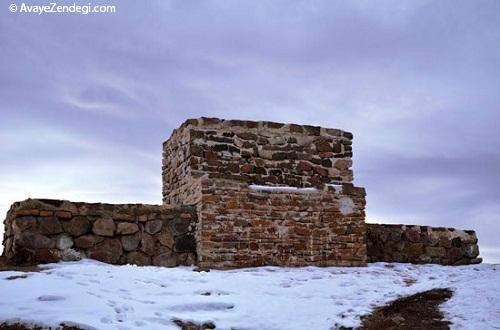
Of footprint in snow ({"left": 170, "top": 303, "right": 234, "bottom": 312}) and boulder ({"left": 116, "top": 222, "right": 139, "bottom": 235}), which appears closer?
→ footprint in snow ({"left": 170, "top": 303, "right": 234, "bottom": 312})

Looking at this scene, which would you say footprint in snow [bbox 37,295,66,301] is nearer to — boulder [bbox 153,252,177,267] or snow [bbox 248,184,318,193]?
boulder [bbox 153,252,177,267]

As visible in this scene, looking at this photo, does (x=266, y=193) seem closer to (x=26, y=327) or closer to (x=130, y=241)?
(x=130, y=241)

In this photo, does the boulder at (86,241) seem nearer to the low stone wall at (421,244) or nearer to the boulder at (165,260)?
the boulder at (165,260)

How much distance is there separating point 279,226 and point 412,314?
3.37 m

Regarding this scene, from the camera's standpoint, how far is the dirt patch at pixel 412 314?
22.1 ft

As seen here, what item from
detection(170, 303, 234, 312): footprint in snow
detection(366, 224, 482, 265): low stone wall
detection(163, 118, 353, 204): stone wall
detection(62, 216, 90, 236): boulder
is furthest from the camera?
detection(366, 224, 482, 265): low stone wall

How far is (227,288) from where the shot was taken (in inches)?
304

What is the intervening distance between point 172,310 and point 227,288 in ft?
4.17

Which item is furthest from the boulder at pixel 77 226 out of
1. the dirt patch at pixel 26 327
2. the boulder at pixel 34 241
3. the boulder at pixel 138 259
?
the dirt patch at pixel 26 327

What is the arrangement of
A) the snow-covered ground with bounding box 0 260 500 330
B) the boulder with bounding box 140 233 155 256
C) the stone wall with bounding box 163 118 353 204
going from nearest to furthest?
the snow-covered ground with bounding box 0 260 500 330
the boulder with bounding box 140 233 155 256
the stone wall with bounding box 163 118 353 204

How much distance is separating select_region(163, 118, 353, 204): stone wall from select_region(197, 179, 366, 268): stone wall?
1.17 ft

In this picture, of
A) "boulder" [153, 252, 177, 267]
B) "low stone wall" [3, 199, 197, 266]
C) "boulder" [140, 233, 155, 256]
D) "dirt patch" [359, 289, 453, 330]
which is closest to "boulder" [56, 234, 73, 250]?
"low stone wall" [3, 199, 197, 266]

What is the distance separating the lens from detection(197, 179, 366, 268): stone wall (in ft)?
32.1

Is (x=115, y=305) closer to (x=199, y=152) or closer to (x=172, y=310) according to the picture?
(x=172, y=310)
